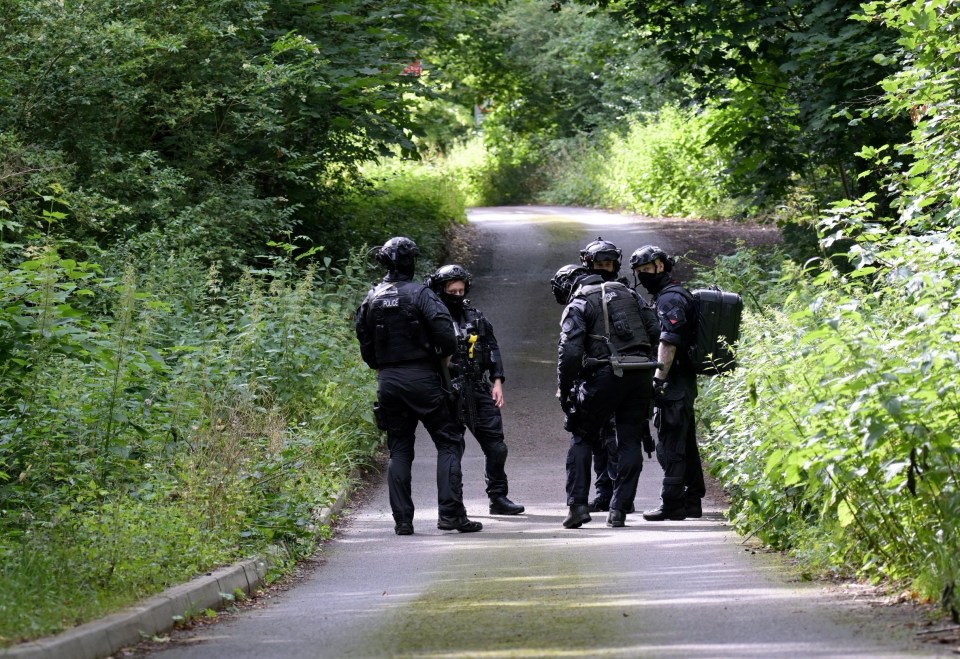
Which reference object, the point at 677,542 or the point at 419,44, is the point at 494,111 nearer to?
the point at 419,44

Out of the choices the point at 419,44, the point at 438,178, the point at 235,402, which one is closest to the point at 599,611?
the point at 235,402

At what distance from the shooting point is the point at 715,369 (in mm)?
10430

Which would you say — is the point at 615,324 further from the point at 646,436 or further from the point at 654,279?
the point at 646,436

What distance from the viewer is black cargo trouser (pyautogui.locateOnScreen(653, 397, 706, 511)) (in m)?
10.6

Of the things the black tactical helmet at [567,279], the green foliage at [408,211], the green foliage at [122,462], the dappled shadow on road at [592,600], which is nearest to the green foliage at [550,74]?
the green foliage at [408,211]

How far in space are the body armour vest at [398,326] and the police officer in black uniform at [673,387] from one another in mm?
1803

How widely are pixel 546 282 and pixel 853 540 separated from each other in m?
17.6

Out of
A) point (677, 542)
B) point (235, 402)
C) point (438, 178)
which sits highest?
point (438, 178)

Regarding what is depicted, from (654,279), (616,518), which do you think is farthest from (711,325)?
(616,518)

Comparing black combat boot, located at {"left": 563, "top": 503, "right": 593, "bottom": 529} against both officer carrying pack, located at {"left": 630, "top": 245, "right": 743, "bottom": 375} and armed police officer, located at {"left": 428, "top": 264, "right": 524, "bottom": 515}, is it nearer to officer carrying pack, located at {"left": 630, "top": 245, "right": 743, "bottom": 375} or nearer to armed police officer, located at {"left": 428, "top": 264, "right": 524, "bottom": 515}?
armed police officer, located at {"left": 428, "top": 264, "right": 524, "bottom": 515}

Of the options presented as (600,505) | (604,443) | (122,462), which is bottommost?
(600,505)

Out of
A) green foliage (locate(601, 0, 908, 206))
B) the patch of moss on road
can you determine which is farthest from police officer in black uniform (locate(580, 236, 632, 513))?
green foliage (locate(601, 0, 908, 206))

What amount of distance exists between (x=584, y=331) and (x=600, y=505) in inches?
78.2

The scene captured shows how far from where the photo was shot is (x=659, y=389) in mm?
10578
